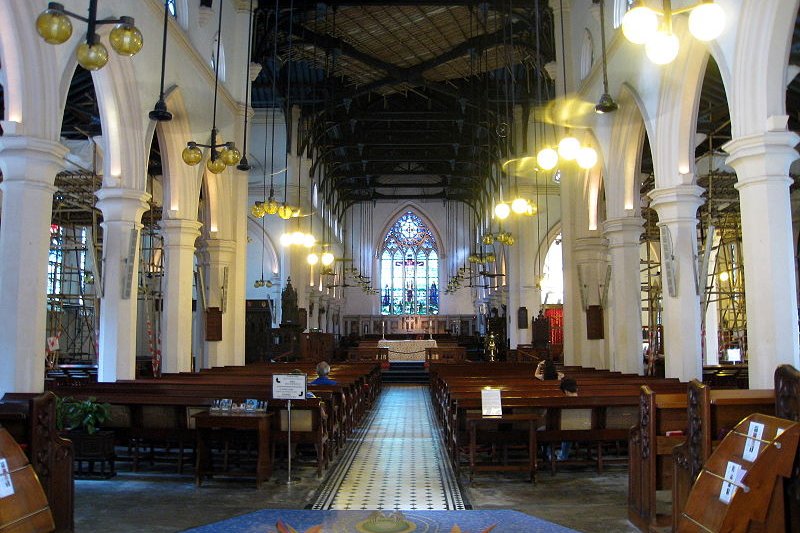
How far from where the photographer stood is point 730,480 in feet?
12.3

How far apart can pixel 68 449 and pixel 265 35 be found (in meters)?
14.3

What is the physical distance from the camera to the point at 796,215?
18281mm

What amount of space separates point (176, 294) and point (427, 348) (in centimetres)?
1159

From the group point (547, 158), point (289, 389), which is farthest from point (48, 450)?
point (547, 158)

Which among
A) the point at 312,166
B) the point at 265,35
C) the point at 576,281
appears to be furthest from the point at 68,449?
the point at 312,166

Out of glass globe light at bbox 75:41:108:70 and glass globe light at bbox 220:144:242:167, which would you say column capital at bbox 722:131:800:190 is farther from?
glass globe light at bbox 75:41:108:70

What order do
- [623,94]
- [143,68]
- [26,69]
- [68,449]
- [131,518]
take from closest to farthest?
[68,449]
[131,518]
[26,69]
[143,68]
[623,94]

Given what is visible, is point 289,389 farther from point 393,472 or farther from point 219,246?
point 219,246

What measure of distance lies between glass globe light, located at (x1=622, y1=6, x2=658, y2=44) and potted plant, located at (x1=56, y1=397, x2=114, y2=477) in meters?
5.88

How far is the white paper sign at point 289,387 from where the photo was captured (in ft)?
23.4

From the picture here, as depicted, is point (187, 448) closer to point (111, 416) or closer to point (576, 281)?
point (111, 416)

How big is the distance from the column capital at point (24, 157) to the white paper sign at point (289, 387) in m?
3.72

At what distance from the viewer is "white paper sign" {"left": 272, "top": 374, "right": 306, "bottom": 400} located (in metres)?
7.14

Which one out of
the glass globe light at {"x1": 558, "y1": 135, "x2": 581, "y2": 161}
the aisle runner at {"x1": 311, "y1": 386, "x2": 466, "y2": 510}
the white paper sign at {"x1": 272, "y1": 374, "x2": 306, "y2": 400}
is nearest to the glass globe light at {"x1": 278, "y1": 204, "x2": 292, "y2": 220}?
the aisle runner at {"x1": 311, "y1": 386, "x2": 466, "y2": 510}
